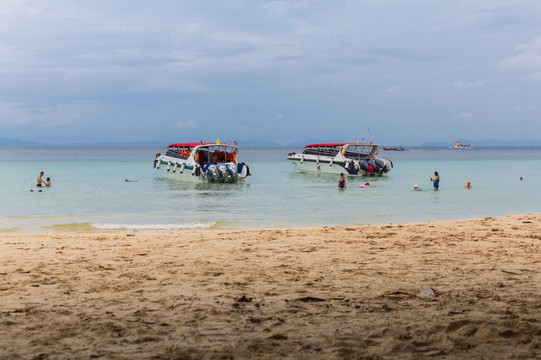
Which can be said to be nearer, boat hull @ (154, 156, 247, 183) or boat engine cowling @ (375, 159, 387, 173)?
boat hull @ (154, 156, 247, 183)

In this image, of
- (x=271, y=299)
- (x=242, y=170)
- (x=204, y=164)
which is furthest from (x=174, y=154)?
(x=271, y=299)

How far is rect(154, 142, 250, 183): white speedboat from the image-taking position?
32.4 meters

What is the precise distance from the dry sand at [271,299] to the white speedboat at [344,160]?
3042 cm

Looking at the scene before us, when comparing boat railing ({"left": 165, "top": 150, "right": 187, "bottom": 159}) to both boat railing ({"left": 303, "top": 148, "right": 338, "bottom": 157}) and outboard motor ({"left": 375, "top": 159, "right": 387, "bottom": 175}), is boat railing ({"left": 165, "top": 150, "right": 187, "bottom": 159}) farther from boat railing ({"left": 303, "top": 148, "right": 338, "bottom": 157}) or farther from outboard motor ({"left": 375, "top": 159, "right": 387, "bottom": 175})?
outboard motor ({"left": 375, "top": 159, "right": 387, "bottom": 175})

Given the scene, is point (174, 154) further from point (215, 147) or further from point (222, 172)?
point (222, 172)

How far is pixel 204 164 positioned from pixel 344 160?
12676 mm

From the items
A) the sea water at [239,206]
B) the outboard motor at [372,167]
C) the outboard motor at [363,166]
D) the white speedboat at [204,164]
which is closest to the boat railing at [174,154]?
the white speedboat at [204,164]

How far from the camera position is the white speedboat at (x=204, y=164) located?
1277 inches

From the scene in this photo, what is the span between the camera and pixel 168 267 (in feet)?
26.1

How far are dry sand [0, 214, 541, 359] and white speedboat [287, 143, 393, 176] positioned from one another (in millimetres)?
30422

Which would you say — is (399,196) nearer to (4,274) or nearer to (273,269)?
(273,269)

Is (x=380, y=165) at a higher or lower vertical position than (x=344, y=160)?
lower

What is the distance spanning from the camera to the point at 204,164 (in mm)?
34812

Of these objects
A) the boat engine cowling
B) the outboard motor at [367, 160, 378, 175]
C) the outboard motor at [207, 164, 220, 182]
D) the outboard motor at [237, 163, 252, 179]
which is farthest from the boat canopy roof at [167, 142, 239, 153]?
the boat engine cowling
